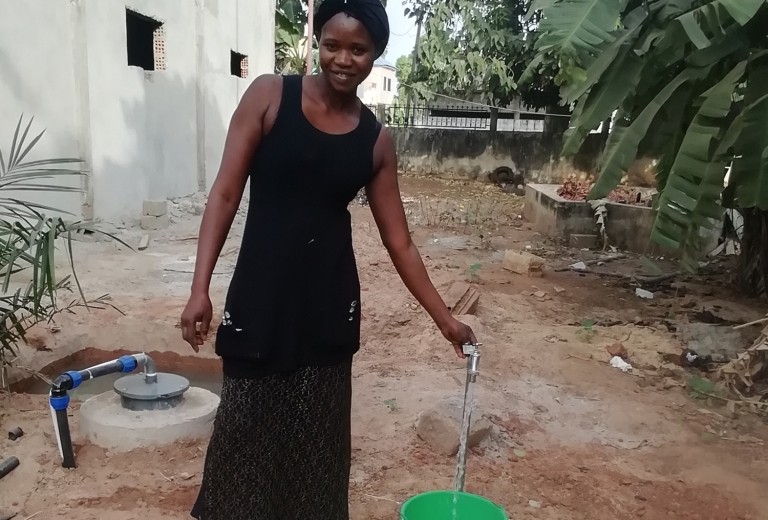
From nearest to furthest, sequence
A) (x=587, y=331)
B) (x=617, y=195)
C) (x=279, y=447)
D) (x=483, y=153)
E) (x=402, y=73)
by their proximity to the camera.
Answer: (x=279, y=447)
(x=587, y=331)
(x=617, y=195)
(x=483, y=153)
(x=402, y=73)

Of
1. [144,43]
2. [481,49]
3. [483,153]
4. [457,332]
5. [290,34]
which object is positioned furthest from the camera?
[290,34]

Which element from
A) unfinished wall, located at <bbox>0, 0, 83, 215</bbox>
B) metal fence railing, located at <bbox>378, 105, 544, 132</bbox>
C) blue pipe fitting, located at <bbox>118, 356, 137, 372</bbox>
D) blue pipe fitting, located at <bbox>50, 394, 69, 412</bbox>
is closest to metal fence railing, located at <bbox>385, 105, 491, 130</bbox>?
metal fence railing, located at <bbox>378, 105, 544, 132</bbox>

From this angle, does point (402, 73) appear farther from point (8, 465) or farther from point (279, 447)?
point (279, 447)

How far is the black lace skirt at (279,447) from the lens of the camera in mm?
1636

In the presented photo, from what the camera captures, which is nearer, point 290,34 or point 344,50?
point 344,50

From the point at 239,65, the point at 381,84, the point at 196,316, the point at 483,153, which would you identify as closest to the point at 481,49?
the point at 483,153

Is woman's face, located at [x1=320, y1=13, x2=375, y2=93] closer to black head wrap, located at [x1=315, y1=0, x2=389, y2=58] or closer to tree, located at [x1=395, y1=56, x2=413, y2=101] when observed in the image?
black head wrap, located at [x1=315, y1=0, x2=389, y2=58]

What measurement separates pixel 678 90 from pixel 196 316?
11.1 ft

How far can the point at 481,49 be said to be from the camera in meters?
12.3

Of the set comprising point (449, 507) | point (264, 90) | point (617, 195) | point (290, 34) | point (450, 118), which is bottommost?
point (449, 507)

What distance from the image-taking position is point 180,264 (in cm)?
577

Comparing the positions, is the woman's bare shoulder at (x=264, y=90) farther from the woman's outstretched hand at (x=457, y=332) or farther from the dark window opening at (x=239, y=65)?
the dark window opening at (x=239, y=65)

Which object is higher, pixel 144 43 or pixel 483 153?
pixel 144 43

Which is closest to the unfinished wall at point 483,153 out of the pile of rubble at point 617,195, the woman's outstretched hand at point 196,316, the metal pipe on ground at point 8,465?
the pile of rubble at point 617,195
